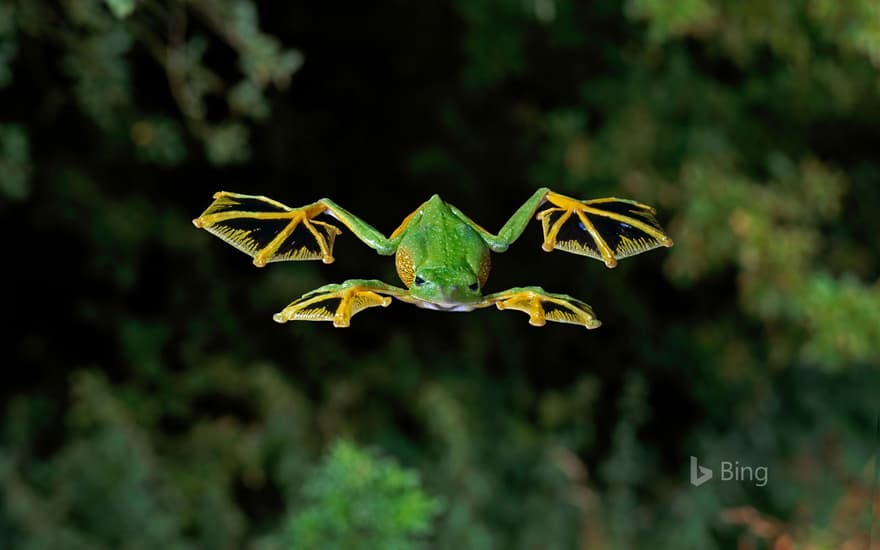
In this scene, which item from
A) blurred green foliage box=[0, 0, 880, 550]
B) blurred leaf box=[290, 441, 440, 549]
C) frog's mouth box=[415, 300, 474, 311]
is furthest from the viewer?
blurred green foliage box=[0, 0, 880, 550]

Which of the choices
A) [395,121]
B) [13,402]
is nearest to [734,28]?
[395,121]

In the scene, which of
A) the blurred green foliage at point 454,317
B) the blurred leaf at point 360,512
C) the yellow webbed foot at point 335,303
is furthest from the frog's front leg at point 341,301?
the blurred green foliage at point 454,317

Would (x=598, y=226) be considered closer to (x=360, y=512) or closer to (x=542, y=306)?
(x=542, y=306)

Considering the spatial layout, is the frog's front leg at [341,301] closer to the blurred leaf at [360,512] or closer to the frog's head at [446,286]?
the frog's head at [446,286]

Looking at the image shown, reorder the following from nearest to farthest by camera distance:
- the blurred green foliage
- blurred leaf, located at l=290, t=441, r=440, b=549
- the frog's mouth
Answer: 1. the frog's mouth
2. blurred leaf, located at l=290, t=441, r=440, b=549
3. the blurred green foliage

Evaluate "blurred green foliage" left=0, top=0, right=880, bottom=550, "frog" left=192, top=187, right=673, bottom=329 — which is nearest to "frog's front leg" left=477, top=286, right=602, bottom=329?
"frog" left=192, top=187, right=673, bottom=329

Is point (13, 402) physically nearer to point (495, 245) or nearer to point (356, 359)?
point (356, 359)

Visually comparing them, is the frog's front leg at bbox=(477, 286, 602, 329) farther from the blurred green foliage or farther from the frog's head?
the blurred green foliage

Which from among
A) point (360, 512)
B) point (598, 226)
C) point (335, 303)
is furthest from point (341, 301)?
point (360, 512)
